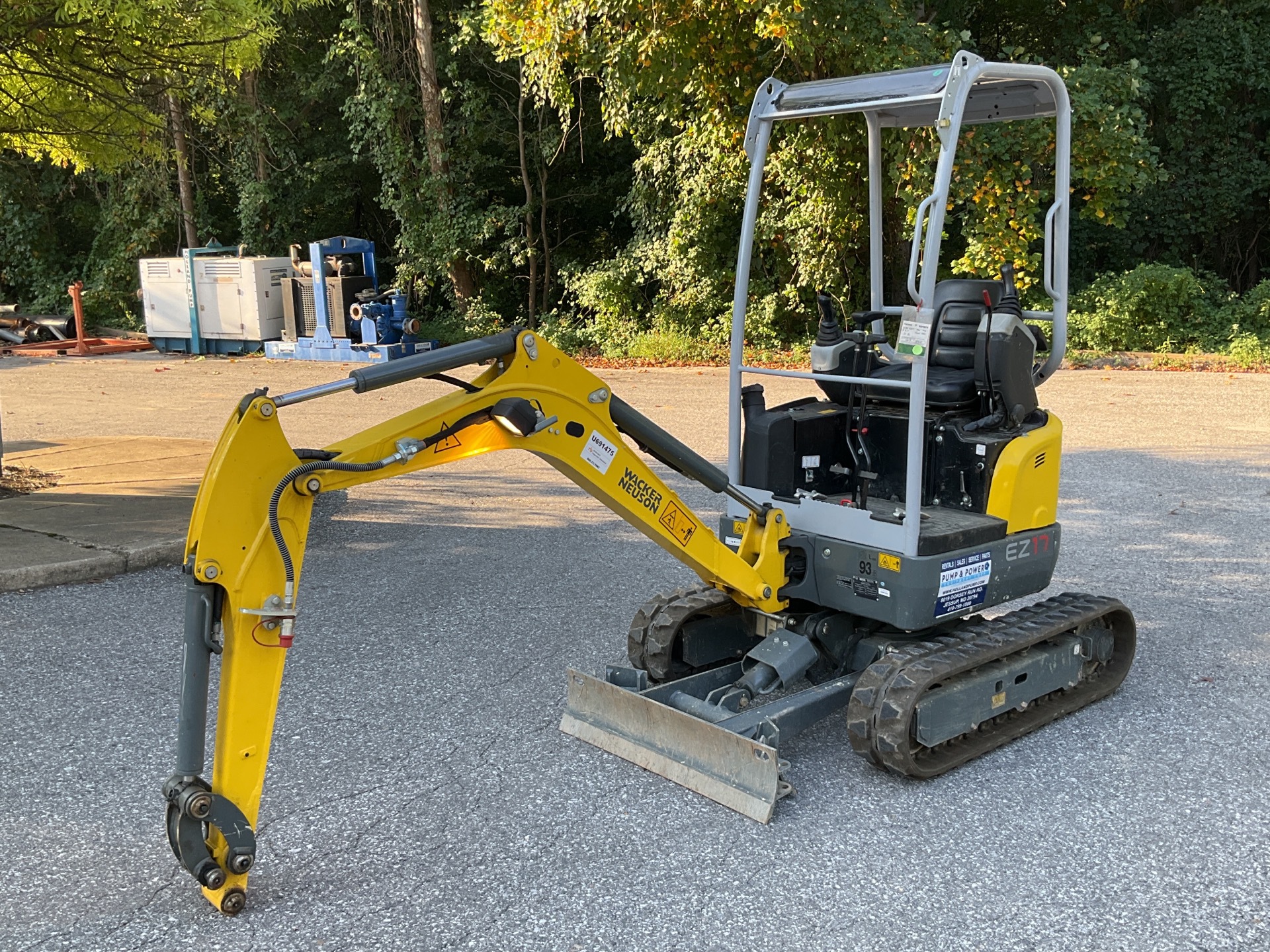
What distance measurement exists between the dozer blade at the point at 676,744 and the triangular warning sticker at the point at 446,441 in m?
1.41

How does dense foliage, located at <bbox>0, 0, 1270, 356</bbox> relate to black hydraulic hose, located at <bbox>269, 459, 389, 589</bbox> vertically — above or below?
above

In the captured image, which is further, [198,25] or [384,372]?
[198,25]

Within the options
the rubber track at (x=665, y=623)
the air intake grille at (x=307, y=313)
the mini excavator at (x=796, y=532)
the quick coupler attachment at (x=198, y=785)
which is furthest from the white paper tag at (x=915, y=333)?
the air intake grille at (x=307, y=313)

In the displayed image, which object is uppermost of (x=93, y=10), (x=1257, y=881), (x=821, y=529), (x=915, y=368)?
(x=93, y=10)

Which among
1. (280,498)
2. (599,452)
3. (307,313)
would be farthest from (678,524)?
(307,313)

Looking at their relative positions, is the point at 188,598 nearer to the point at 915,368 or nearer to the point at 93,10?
the point at 915,368

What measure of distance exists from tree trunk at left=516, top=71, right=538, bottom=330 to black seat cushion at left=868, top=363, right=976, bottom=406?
17756 mm

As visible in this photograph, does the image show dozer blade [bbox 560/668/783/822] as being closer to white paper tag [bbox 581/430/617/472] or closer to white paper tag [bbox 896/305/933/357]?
white paper tag [bbox 581/430/617/472]

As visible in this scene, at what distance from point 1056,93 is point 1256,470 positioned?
5.97m

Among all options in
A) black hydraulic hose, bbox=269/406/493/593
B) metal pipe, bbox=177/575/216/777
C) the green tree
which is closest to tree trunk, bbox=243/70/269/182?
the green tree

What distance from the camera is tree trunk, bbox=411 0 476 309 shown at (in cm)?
2166

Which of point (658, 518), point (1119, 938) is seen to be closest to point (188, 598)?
point (658, 518)

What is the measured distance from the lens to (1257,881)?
3924mm

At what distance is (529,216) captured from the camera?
75.5ft
